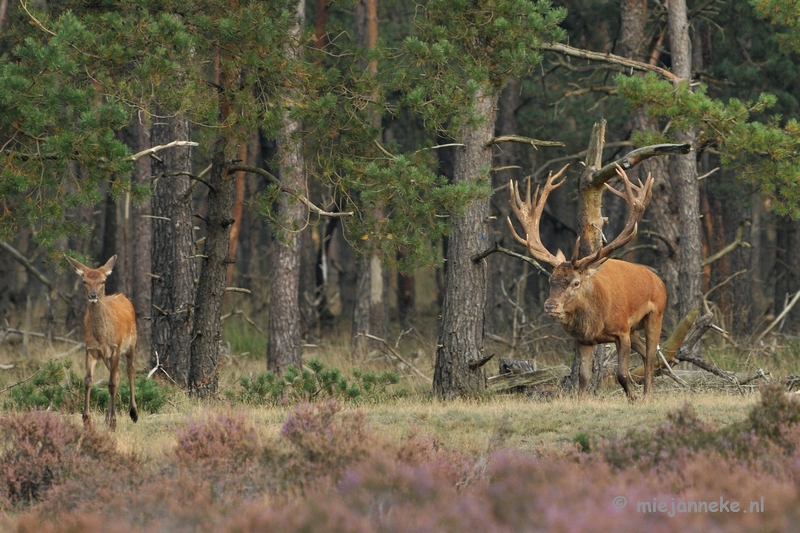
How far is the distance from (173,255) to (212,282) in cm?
215

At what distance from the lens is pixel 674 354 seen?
45.1 ft

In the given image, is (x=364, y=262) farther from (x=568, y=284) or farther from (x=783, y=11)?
(x=568, y=284)

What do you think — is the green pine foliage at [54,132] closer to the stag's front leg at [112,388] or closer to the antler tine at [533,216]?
the stag's front leg at [112,388]

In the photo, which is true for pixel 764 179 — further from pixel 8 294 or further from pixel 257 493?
pixel 8 294

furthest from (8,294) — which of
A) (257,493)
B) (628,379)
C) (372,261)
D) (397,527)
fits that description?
(397,527)

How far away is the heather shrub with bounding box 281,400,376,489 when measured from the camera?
23.3 ft

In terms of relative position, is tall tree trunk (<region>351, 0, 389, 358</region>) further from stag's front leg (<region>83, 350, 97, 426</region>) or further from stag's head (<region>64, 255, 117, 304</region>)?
stag's head (<region>64, 255, 117, 304</region>)

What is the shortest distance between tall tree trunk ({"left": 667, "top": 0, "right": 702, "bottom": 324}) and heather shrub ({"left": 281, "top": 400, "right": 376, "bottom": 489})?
370 inches

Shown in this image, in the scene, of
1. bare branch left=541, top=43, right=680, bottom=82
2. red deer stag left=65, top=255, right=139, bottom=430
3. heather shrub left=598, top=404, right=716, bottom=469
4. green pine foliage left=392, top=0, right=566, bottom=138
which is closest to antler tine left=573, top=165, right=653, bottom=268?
green pine foliage left=392, top=0, right=566, bottom=138

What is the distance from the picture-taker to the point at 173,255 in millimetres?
14367

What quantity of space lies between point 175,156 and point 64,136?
4.94 metres

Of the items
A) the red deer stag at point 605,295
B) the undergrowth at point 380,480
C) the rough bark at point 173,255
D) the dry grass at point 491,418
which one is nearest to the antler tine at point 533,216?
the red deer stag at point 605,295

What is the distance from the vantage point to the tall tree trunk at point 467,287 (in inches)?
516

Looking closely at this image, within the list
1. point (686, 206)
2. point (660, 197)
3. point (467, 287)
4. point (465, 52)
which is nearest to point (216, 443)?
point (467, 287)
